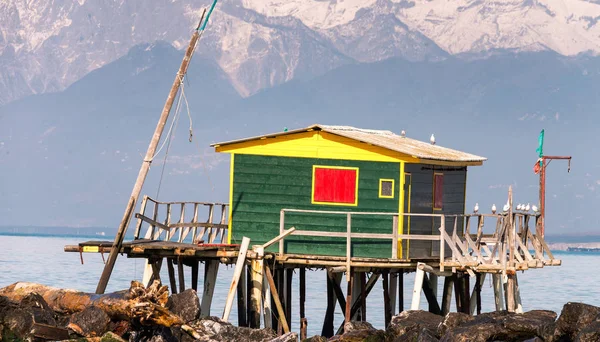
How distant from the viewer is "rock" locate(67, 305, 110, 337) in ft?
96.8

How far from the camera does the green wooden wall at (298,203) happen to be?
35.7 m

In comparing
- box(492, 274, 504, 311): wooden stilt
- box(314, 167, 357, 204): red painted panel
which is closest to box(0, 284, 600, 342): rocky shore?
box(314, 167, 357, 204): red painted panel

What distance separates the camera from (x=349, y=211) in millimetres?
36281

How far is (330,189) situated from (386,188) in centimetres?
163

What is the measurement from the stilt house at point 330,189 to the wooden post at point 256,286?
41.5 inches

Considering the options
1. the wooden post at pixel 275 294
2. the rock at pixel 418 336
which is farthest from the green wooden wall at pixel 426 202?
the rock at pixel 418 336

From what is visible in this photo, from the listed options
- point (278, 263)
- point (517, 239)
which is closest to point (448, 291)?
point (517, 239)

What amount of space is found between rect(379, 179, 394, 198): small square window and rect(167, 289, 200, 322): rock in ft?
22.6

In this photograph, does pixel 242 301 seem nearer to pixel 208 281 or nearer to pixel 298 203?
pixel 208 281

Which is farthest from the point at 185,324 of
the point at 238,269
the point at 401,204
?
the point at 401,204

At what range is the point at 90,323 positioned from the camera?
97.5 ft

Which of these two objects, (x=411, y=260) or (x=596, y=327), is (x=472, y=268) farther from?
(x=596, y=327)

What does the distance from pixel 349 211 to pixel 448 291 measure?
5514mm

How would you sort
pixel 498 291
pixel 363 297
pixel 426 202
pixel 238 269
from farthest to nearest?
1. pixel 363 297
2. pixel 498 291
3. pixel 426 202
4. pixel 238 269
